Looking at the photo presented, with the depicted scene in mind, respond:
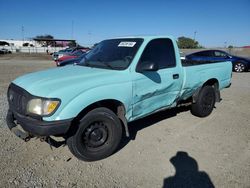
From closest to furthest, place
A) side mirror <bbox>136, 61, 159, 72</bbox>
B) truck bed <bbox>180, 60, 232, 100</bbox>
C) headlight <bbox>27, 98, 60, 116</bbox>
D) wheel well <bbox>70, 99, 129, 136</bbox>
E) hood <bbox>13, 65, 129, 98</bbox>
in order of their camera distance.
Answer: headlight <bbox>27, 98, 60, 116</bbox> < hood <bbox>13, 65, 129, 98</bbox> < wheel well <bbox>70, 99, 129, 136</bbox> < side mirror <bbox>136, 61, 159, 72</bbox> < truck bed <bbox>180, 60, 232, 100</bbox>

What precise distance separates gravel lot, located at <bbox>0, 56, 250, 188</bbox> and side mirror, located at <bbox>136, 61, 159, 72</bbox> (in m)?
1.40

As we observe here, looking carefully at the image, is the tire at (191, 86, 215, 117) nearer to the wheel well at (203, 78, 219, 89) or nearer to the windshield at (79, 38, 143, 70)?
the wheel well at (203, 78, 219, 89)

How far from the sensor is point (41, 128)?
290 cm

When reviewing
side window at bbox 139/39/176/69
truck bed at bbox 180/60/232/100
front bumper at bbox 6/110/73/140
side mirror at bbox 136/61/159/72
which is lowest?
front bumper at bbox 6/110/73/140

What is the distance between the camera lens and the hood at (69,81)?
301 cm

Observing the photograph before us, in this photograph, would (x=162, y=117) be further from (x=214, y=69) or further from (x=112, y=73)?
(x=112, y=73)

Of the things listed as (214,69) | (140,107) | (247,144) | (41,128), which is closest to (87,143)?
(41,128)

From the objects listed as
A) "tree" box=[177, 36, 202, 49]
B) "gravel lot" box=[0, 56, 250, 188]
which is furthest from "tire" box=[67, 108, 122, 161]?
"tree" box=[177, 36, 202, 49]

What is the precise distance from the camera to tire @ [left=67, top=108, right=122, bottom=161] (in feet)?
10.8

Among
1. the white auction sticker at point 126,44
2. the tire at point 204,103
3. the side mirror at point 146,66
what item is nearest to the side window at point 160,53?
the side mirror at point 146,66

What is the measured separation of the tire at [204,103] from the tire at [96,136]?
2503 mm

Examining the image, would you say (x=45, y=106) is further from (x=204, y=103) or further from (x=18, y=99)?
(x=204, y=103)

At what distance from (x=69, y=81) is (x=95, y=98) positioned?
452mm

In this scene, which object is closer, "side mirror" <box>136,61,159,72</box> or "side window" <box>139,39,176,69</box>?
"side mirror" <box>136,61,159,72</box>
